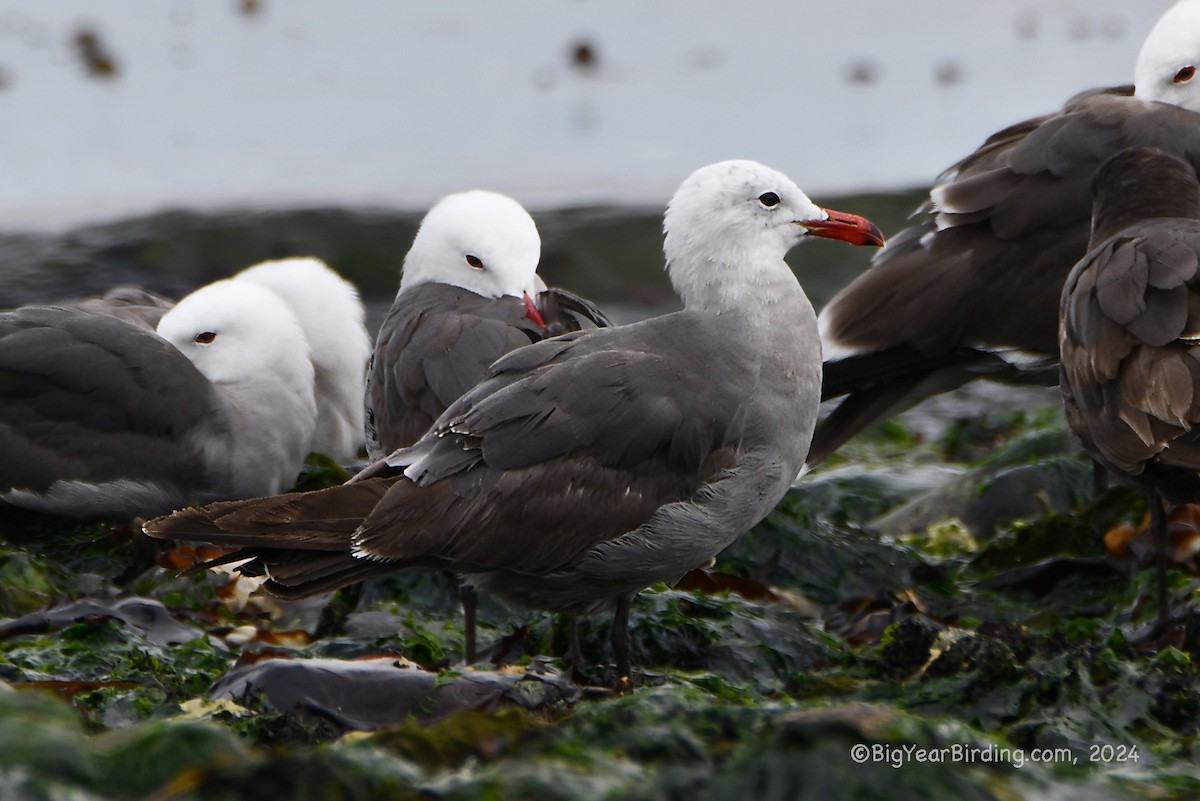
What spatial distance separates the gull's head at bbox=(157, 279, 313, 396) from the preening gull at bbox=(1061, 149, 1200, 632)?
302 cm

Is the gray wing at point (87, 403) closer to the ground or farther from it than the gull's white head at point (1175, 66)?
closer to the ground

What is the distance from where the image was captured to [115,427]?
6.33m

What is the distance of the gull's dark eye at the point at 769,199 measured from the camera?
16.3 ft

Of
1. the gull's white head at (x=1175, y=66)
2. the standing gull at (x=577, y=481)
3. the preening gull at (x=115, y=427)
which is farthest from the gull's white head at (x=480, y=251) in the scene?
the gull's white head at (x=1175, y=66)

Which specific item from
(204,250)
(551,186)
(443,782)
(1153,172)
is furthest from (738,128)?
(443,782)

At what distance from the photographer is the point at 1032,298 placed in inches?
260

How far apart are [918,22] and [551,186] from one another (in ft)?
20.9

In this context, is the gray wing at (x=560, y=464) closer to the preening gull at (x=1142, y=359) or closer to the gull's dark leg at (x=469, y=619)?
the gull's dark leg at (x=469, y=619)

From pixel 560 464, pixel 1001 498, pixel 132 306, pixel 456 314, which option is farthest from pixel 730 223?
pixel 132 306

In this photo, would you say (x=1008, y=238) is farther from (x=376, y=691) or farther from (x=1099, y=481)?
(x=376, y=691)

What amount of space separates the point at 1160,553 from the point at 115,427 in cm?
360

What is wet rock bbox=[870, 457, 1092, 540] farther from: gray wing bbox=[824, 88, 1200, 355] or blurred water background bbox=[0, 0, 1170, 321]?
blurred water background bbox=[0, 0, 1170, 321]

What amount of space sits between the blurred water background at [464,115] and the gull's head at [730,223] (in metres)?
6.35

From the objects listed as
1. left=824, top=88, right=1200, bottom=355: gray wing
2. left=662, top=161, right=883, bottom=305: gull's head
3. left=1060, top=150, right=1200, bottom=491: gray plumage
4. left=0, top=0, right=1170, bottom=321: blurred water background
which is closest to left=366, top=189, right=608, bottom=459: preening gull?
left=662, top=161, right=883, bottom=305: gull's head
